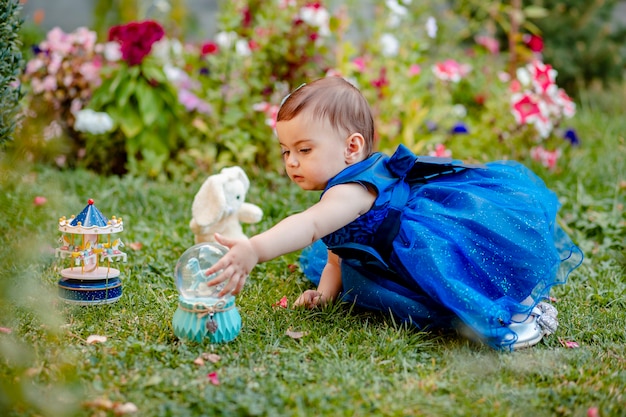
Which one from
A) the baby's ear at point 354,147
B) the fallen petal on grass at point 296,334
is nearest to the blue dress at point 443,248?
the baby's ear at point 354,147

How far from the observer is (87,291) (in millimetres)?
2533

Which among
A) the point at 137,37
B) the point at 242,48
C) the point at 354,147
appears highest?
the point at 137,37

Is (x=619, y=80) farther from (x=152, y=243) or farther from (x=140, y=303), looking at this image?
(x=140, y=303)

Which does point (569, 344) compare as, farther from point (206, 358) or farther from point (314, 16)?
point (314, 16)

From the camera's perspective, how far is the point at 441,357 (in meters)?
2.25

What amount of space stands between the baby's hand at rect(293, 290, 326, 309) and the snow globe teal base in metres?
0.38

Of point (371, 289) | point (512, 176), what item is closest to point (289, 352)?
point (371, 289)

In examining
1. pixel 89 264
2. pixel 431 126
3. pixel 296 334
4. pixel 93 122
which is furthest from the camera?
pixel 431 126

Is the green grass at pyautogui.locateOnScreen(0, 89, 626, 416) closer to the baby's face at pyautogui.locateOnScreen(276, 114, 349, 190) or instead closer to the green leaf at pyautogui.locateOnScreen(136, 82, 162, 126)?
the baby's face at pyautogui.locateOnScreen(276, 114, 349, 190)

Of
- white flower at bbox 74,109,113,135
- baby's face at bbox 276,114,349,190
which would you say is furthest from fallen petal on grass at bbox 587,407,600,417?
white flower at bbox 74,109,113,135

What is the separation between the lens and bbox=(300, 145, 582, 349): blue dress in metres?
2.34

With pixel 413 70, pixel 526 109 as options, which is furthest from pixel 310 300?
pixel 413 70

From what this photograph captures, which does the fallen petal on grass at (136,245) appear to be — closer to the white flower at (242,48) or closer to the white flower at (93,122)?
the white flower at (93,122)

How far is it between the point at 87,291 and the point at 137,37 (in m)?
2.30
